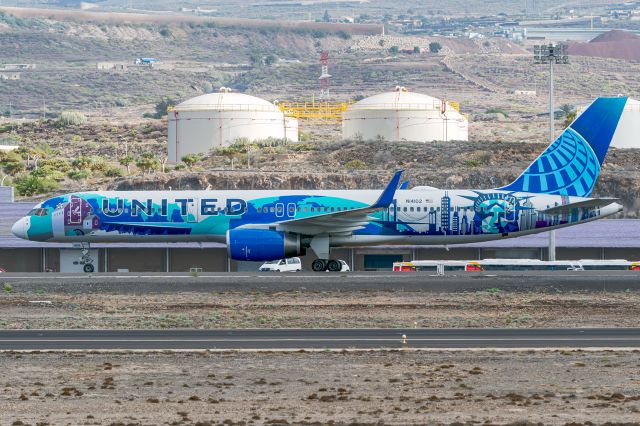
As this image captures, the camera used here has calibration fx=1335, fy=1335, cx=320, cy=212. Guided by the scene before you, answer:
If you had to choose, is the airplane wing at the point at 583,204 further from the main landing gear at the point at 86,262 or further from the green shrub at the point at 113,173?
the green shrub at the point at 113,173

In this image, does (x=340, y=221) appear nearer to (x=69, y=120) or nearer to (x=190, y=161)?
(x=190, y=161)

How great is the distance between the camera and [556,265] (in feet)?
180

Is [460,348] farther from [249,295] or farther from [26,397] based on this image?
[249,295]

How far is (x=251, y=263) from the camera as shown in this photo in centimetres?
6247

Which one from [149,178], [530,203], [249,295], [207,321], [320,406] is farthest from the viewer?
[149,178]

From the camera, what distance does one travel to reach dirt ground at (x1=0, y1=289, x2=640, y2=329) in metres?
34.7

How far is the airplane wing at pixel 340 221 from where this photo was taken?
1903 inches

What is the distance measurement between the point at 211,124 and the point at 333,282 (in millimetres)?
67481

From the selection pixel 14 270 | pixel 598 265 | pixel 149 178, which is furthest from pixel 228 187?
pixel 598 265

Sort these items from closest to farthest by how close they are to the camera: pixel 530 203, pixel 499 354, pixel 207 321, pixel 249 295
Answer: pixel 499 354 → pixel 207 321 → pixel 249 295 → pixel 530 203

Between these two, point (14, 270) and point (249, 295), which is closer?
point (249, 295)

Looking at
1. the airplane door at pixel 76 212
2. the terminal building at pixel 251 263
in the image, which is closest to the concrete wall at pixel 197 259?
the terminal building at pixel 251 263

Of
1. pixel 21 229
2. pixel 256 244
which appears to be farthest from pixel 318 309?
pixel 21 229

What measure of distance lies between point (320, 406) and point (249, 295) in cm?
1876
